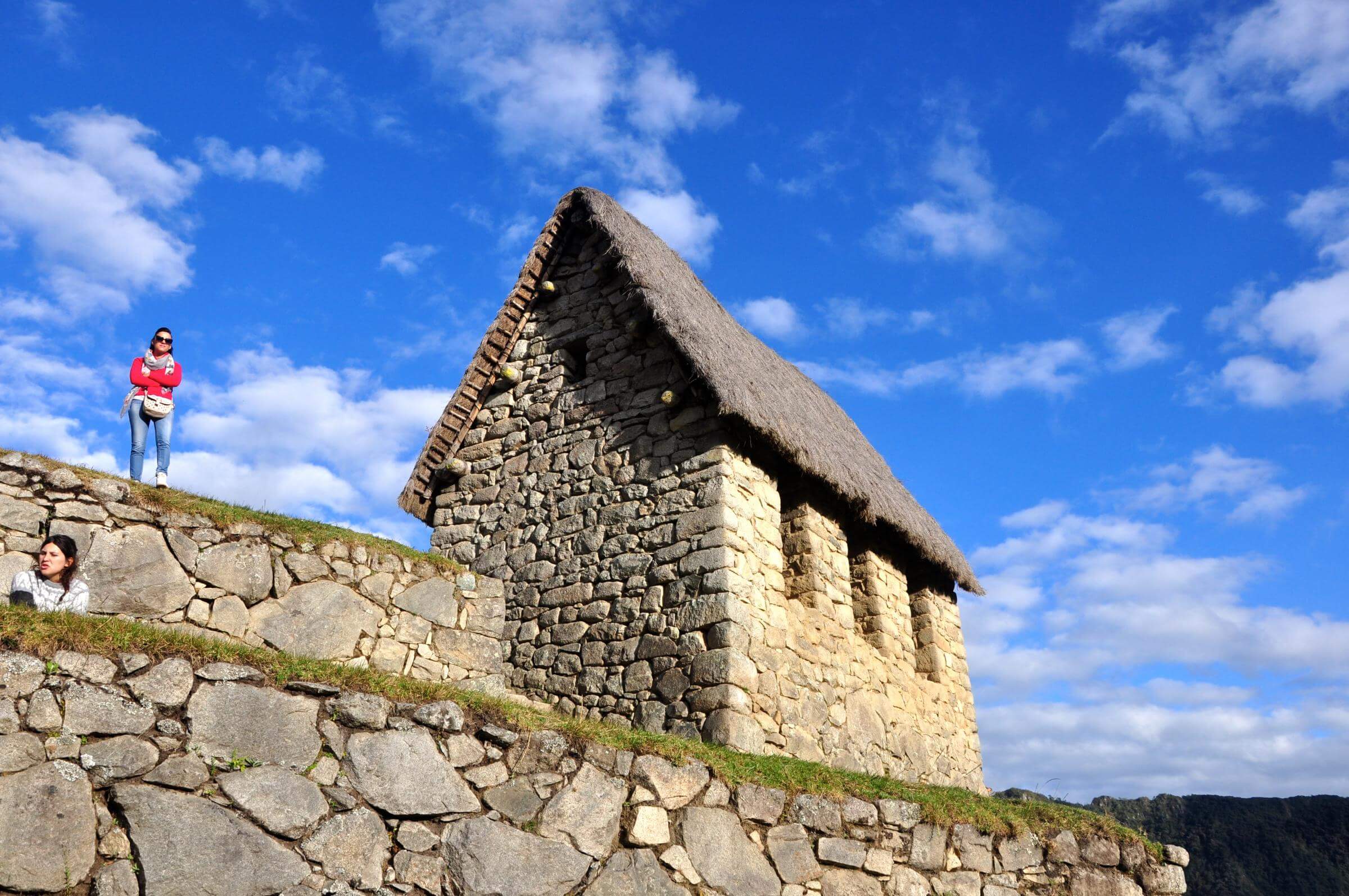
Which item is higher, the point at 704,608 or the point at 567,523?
the point at 567,523

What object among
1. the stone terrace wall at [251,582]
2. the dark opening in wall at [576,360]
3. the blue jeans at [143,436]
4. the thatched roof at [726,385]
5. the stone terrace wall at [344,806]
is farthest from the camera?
the dark opening in wall at [576,360]

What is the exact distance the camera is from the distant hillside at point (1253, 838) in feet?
55.8

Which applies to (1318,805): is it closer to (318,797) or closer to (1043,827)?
(1043,827)

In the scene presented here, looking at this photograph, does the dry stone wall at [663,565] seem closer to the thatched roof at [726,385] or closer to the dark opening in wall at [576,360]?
the dark opening in wall at [576,360]

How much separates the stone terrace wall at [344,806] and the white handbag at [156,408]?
14.6ft

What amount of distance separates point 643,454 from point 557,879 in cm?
520

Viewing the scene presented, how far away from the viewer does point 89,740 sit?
4828mm

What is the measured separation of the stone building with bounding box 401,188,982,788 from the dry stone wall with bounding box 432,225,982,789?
24 millimetres

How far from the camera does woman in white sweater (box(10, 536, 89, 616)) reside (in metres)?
6.29

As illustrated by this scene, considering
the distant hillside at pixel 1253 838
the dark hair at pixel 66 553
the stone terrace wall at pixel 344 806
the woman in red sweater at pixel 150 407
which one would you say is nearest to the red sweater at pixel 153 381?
the woman in red sweater at pixel 150 407

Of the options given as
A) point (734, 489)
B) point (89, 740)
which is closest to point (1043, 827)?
point (734, 489)

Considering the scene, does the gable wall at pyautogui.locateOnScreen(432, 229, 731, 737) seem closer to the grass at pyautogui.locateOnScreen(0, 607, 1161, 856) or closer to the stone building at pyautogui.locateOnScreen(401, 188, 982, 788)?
the stone building at pyautogui.locateOnScreen(401, 188, 982, 788)

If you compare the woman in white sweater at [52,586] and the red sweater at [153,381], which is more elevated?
the red sweater at [153,381]

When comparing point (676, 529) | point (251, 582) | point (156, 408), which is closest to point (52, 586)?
point (251, 582)
